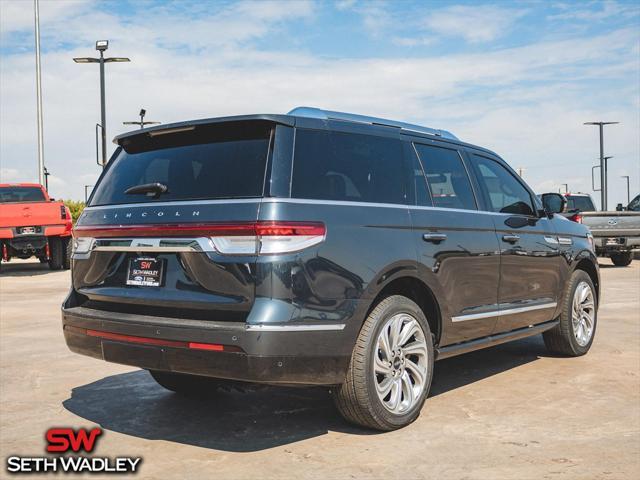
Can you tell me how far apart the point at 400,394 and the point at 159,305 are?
1.56m

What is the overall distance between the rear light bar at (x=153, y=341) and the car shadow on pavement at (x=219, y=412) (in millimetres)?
635

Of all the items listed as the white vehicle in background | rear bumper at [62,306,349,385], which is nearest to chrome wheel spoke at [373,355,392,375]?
rear bumper at [62,306,349,385]

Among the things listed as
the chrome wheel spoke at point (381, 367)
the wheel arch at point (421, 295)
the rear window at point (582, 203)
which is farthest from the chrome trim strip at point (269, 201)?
the rear window at point (582, 203)

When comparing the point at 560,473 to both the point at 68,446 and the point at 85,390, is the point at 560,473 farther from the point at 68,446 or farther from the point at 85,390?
the point at 85,390

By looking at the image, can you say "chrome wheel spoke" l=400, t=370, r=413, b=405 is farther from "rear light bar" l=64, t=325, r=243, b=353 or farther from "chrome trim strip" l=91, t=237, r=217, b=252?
"chrome trim strip" l=91, t=237, r=217, b=252

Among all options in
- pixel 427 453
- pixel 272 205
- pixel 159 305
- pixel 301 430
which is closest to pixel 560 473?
pixel 427 453

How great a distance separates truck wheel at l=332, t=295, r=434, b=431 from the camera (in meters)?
4.20

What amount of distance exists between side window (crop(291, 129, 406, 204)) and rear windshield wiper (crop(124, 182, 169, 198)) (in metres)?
0.81

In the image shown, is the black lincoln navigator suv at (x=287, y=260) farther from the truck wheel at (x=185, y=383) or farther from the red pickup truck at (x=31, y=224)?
the red pickup truck at (x=31, y=224)

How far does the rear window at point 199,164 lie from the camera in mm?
4055

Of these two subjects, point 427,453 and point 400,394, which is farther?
point 400,394

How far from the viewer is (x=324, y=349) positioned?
3.97m

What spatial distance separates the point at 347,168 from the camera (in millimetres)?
4445

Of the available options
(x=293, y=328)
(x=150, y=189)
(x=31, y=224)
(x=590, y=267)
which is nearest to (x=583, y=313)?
(x=590, y=267)
